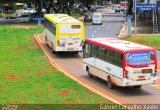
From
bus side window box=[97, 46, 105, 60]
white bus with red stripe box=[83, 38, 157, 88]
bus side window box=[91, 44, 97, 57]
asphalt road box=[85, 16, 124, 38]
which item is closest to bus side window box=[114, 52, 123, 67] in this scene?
white bus with red stripe box=[83, 38, 157, 88]

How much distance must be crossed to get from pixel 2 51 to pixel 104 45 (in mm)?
15558

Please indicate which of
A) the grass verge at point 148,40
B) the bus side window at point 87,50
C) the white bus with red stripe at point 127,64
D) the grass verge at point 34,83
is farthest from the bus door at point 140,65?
the grass verge at point 148,40

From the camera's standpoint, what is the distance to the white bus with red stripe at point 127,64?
74.2 ft

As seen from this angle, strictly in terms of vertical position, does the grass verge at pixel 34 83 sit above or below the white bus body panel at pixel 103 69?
below

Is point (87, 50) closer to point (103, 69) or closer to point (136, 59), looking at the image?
point (103, 69)

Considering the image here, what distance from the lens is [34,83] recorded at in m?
24.5

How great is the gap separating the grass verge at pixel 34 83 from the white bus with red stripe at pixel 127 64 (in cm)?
171

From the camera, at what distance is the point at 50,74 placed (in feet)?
89.1

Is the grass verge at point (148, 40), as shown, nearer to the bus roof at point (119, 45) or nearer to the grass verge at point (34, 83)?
the grass verge at point (34, 83)

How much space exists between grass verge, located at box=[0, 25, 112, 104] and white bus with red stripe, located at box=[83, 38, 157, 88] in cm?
171

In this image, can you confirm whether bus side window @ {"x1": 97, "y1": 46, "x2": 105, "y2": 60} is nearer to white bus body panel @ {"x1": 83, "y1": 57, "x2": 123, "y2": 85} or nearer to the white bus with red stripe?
the white bus with red stripe

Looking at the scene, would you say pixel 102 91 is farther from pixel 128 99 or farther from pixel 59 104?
pixel 59 104

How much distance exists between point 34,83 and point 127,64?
5.01m

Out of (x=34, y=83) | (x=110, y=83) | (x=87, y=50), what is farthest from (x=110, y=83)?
(x=87, y=50)
